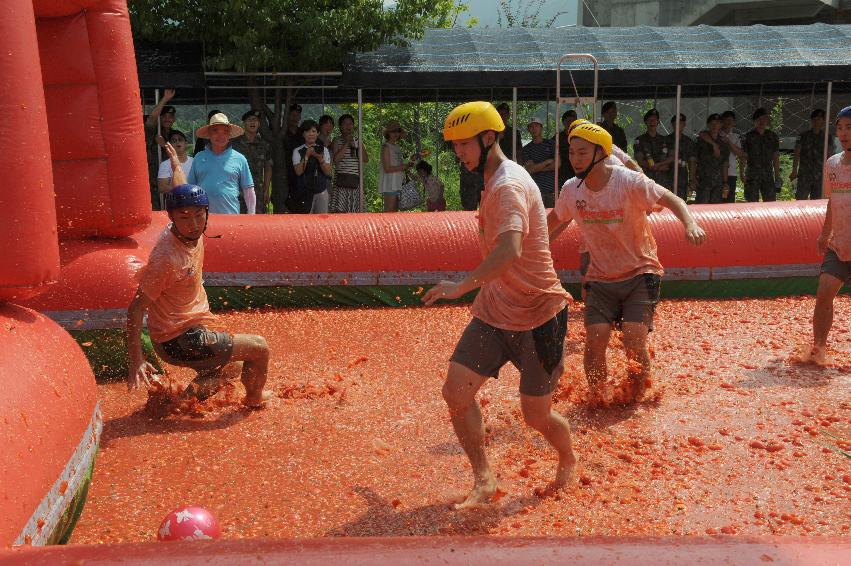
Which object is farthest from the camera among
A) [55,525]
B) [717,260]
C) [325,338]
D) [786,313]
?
[717,260]

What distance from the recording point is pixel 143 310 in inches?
225

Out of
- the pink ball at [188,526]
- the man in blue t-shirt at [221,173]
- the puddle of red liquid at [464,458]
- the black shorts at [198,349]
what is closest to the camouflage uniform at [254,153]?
the man in blue t-shirt at [221,173]

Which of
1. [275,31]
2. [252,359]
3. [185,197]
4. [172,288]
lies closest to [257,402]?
[252,359]

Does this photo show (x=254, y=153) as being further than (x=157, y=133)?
Yes

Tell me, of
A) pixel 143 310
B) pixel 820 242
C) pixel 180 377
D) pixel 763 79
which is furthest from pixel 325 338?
pixel 763 79

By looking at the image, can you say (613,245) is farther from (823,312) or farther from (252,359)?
(252,359)

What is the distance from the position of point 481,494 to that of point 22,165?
8.53ft

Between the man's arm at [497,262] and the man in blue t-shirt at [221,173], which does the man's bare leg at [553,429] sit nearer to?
the man's arm at [497,262]

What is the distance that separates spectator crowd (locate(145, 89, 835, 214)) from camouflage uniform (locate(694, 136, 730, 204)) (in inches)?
0.6

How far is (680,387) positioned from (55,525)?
14.7ft

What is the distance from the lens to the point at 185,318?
5.91 meters

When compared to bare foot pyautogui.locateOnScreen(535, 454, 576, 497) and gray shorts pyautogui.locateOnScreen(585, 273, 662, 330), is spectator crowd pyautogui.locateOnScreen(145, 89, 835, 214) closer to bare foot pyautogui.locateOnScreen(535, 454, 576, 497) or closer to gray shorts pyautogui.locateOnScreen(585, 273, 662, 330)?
gray shorts pyautogui.locateOnScreen(585, 273, 662, 330)

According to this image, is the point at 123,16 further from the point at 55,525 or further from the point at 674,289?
the point at 674,289

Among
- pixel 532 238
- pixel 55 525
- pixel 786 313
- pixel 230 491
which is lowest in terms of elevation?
pixel 786 313
